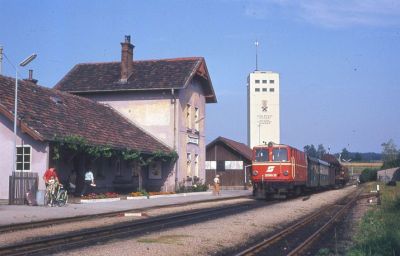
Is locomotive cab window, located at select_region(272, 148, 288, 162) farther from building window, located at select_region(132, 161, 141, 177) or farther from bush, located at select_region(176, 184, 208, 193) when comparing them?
bush, located at select_region(176, 184, 208, 193)

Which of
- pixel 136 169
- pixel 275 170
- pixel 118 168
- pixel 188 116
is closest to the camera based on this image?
pixel 275 170

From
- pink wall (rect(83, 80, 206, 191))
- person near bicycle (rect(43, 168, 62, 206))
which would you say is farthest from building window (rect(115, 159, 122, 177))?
person near bicycle (rect(43, 168, 62, 206))

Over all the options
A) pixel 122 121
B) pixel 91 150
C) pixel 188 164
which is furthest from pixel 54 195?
pixel 188 164

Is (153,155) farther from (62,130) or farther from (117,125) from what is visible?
(62,130)

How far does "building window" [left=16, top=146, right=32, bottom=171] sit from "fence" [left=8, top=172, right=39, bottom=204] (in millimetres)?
1478

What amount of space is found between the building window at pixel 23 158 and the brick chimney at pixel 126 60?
14.4 metres

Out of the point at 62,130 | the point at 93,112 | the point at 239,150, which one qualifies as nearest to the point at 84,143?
the point at 62,130

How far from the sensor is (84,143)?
25.8 meters

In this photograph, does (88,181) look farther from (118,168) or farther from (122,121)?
(122,121)

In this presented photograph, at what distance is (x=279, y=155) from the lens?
31.7 meters

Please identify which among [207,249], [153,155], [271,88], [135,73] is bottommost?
[207,249]

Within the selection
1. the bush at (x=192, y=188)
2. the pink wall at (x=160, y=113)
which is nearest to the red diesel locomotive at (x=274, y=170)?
the bush at (x=192, y=188)

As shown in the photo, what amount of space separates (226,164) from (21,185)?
106 feet

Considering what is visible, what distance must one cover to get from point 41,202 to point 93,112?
11.6 metres
